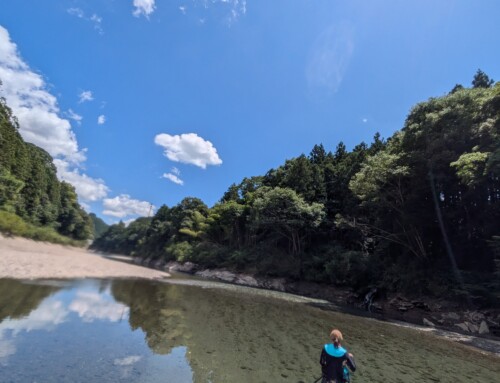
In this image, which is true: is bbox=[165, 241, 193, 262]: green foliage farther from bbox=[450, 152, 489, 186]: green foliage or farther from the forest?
bbox=[450, 152, 489, 186]: green foliage

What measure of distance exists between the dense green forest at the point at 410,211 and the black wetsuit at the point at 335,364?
1404cm

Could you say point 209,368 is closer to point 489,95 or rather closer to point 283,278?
point 489,95

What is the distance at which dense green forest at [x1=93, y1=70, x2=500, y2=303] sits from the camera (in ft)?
60.9

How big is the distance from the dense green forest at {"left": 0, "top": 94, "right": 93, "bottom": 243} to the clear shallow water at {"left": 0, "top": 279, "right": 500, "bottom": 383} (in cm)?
2706

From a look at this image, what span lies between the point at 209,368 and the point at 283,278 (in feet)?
97.4

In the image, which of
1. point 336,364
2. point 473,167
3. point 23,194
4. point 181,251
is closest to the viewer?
point 336,364

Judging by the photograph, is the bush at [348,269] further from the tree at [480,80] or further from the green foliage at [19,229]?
the green foliage at [19,229]

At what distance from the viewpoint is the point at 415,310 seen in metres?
20.2

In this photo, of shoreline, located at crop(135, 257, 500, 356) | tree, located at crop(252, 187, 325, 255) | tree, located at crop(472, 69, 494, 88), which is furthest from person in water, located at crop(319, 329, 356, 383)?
tree, located at crop(472, 69, 494, 88)

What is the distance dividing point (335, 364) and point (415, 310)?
19.0 meters

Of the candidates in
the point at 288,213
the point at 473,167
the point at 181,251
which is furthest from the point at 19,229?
the point at 473,167

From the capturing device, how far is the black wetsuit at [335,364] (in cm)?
540

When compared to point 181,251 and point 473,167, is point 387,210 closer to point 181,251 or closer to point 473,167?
point 473,167

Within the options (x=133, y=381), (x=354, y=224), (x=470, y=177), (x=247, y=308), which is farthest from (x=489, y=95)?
(x=133, y=381)
